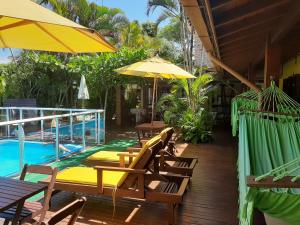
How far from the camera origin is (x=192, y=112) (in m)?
10.1

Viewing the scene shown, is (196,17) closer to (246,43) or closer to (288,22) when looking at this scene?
(288,22)

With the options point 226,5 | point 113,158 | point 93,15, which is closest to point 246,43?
point 226,5

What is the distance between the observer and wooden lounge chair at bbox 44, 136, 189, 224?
12.2 ft

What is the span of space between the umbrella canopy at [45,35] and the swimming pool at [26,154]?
284 centimetres

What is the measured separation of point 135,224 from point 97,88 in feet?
31.2

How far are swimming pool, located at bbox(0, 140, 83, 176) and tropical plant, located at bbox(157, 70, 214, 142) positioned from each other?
346 centimetres

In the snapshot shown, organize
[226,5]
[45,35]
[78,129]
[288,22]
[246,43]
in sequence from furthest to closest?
[78,129], [246,43], [288,22], [45,35], [226,5]

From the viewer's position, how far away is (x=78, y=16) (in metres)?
17.9

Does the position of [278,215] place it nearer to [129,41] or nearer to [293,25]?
[293,25]

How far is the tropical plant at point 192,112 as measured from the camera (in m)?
9.45

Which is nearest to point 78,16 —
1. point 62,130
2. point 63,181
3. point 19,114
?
point 19,114

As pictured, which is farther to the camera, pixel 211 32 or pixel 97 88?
pixel 97 88

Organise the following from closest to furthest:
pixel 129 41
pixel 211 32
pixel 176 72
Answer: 1. pixel 211 32
2. pixel 176 72
3. pixel 129 41

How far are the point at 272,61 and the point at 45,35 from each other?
332 cm
